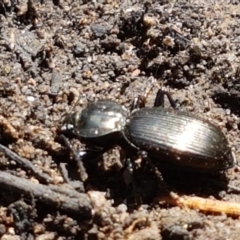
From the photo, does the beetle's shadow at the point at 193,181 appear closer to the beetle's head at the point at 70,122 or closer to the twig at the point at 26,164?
the beetle's head at the point at 70,122

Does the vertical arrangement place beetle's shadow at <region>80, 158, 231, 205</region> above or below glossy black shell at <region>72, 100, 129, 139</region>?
below

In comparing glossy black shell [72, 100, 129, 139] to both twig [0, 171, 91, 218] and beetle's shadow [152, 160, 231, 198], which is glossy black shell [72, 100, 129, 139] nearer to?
beetle's shadow [152, 160, 231, 198]

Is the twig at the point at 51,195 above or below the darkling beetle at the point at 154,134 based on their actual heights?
below

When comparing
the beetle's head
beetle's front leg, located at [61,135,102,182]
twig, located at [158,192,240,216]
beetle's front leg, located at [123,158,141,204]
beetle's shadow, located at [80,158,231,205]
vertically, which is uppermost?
the beetle's head

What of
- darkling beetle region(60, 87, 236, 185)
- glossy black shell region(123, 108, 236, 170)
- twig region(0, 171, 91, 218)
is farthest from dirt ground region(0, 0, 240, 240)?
glossy black shell region(123, 108, 236, 170)

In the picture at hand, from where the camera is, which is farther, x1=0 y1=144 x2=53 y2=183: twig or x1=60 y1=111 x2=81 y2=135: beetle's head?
x1=60 y1=111 x2=81 y2=135: beetle's head

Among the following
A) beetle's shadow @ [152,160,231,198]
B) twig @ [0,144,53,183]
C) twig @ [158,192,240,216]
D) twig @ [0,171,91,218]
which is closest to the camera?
twig @ [0,171,91,218]

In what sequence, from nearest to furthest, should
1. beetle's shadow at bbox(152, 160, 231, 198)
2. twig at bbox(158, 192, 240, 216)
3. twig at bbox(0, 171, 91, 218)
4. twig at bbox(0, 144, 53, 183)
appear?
twig at bbox(0, 171, 91, 218) < twig at bbox(0, 144, 53, 183) < twig at bbox(158, 192, 240, 216) < beetle's shadow at bbox(152, 160, 231, 198)

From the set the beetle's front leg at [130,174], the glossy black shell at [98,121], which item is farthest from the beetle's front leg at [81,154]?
the beetle's front leg at [130,174]
